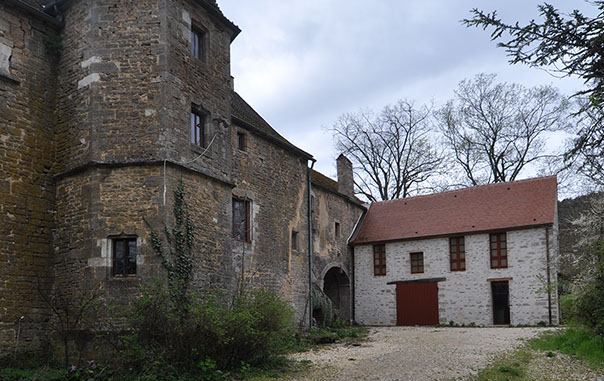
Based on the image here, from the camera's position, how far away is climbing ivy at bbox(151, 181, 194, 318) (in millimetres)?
10984

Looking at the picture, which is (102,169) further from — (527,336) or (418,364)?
(527,336)

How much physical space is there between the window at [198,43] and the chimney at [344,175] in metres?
10.9

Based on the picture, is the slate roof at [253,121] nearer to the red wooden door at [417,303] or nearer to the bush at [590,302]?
the red wooden door at [417,303]

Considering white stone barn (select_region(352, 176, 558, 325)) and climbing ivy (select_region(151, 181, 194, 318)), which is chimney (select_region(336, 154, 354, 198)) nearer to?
white stone barn (select_region(352, 176, 558, 325))

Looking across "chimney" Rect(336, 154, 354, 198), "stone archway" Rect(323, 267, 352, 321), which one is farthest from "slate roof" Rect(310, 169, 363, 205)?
"stone archway" Rect(323, 267, 352, 321)

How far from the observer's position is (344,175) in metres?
23.6

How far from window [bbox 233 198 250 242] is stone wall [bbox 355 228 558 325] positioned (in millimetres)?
8992

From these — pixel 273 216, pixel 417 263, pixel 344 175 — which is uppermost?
pixel 344 175

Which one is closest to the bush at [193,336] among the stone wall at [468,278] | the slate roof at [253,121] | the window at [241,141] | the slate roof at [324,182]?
the window at [241,141]

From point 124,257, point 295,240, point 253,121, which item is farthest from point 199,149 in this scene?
point 295,240

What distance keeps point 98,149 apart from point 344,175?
13349 millimetres

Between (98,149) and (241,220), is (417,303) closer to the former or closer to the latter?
(241,220)

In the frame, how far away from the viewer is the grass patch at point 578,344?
36.4 ft

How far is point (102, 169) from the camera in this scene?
11.5 meters
